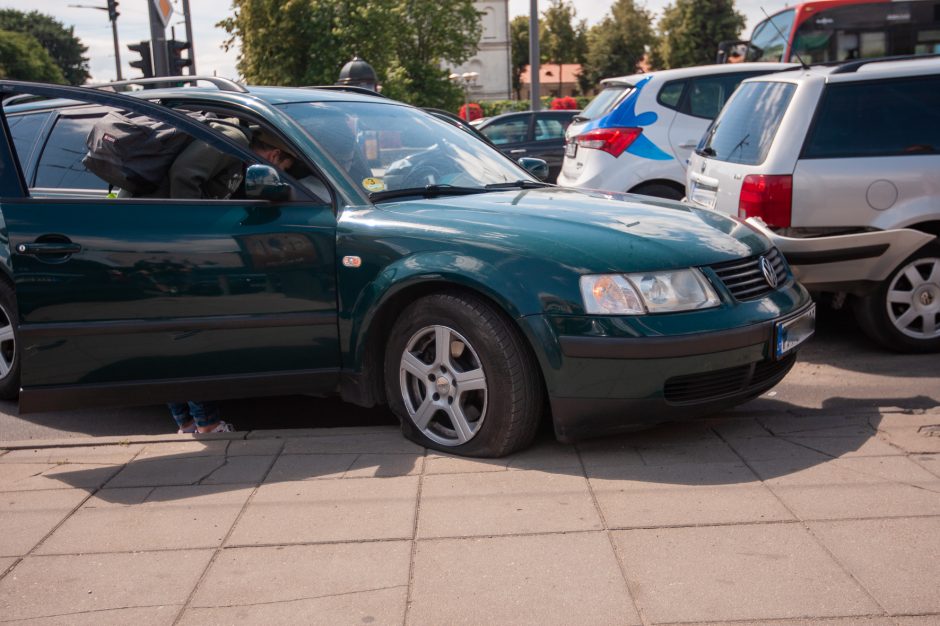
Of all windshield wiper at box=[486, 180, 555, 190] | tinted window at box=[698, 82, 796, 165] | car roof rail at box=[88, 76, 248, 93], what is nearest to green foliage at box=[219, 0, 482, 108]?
tinted window at box=[698, 82, 796, 165]

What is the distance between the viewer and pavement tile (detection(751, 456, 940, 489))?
386 centimetres

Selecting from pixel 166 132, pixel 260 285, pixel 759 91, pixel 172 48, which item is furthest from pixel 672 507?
pixel 172 48

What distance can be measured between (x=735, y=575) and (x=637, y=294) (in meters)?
1.29

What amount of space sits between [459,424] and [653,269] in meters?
1.05

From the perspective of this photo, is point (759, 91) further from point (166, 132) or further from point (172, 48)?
point (172, 48)

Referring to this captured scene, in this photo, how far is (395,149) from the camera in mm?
5082

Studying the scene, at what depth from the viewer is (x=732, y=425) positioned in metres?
4.68

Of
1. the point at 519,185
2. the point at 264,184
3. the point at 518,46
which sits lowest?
the point at 519,185

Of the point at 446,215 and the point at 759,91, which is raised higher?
the point at 759,91

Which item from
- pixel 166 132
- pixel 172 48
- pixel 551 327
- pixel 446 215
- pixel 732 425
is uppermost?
pixel 172 48

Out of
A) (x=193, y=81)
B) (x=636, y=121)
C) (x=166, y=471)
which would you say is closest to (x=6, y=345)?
(x=193, y=81)

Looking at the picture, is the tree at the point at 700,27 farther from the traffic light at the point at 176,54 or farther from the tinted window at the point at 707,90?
the tinted window at the point at 707,90

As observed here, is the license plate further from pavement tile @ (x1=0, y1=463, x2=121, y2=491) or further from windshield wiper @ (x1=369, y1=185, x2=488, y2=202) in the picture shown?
pavement tile @ (x1=0, y1=463, x2=121, y2=491)

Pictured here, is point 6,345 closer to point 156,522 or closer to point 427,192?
point 156,522
